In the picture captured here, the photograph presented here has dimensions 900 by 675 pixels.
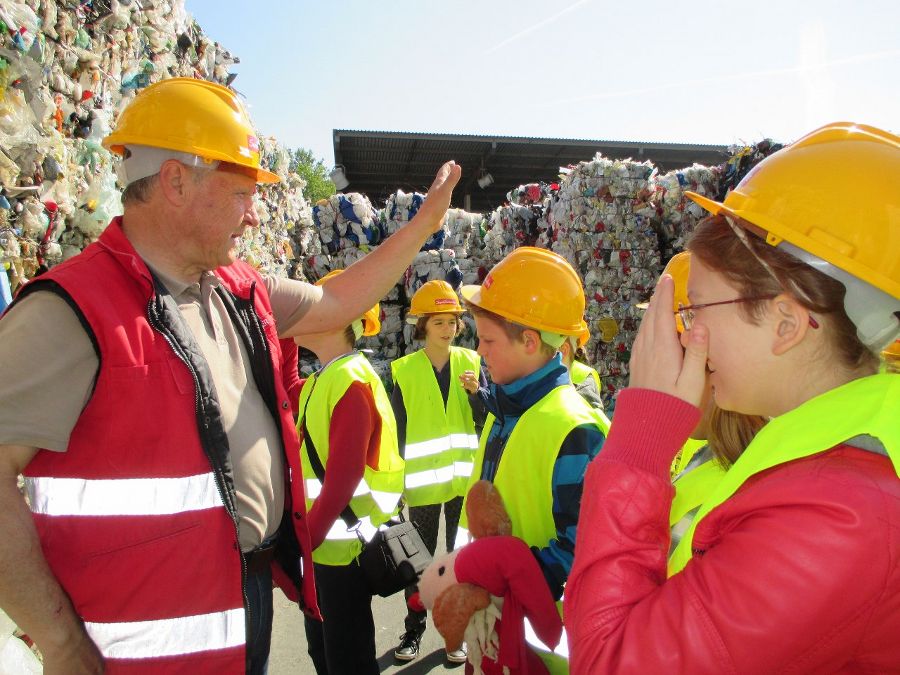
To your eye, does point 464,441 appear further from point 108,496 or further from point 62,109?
point 62,109

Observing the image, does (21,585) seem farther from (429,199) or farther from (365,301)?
(429,199)

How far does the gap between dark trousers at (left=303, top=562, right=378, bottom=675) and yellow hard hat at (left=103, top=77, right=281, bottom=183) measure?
5.41 feet

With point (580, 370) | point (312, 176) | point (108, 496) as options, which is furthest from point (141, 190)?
point (312, 176)

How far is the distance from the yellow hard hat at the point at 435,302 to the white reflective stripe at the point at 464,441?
3.03 feet

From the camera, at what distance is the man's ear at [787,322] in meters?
0.89

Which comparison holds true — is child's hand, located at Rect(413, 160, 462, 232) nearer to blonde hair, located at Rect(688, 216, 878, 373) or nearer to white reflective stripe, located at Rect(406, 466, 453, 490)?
blonde hair, located at Rect(688, 216, 878, 373)

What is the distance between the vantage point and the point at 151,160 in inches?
62.0

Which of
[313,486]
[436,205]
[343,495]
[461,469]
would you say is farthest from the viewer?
[461,469]

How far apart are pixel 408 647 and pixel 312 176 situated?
29.3 m

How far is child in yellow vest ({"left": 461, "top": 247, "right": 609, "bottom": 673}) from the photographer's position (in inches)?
64.6

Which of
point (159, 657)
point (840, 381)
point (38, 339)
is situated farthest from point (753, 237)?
point (159, 657)

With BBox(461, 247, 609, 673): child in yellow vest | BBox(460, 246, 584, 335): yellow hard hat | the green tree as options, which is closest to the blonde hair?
BBox(461, 247, 609, 673): child in yellow vest

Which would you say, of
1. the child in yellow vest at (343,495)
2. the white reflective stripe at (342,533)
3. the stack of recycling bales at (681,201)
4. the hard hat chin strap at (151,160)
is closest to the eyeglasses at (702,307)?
the hard hat chin strap at (151,160)

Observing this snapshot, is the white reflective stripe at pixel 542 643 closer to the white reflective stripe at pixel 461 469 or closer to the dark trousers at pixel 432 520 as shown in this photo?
the dark trousers at pixel 432 520
